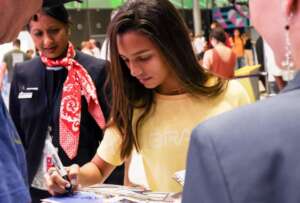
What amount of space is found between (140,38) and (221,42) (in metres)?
5.12

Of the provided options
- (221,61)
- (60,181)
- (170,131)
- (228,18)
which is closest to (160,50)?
(170,131)

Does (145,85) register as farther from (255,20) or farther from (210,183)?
(210,183)

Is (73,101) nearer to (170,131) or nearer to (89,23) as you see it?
(170,131)

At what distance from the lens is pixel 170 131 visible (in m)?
1.88

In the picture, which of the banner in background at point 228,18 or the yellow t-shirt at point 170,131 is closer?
the yellow t-shirt at point 170,131

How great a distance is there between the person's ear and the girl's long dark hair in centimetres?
120

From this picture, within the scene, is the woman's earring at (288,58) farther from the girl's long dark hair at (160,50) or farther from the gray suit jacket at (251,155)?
the girl's long dark hair at (160,50)

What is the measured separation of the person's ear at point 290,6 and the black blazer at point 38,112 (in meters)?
1.84

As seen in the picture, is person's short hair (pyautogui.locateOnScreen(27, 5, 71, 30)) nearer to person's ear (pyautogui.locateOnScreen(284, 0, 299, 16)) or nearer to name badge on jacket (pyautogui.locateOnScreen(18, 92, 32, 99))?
name badge on jacket (pyautogui.locateOnScreen(18, 92, 32, 99))

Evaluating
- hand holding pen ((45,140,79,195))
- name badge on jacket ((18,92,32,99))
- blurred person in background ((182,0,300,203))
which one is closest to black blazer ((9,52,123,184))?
name badge on jacket ((18,92,32,99))

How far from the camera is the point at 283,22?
0.70 meters

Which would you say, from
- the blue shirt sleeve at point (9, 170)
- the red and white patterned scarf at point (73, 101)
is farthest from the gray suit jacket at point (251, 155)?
the red and white patterned scarf at point (73, 101)

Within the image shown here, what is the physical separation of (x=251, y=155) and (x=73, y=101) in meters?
1.88

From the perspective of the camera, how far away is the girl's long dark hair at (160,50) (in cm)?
188
